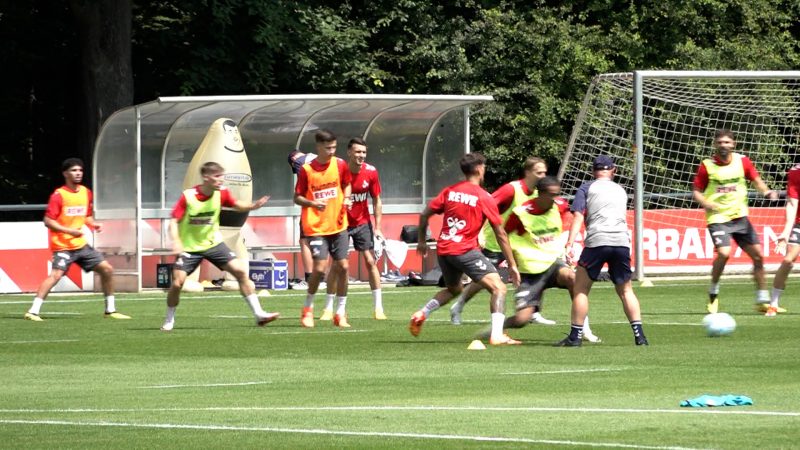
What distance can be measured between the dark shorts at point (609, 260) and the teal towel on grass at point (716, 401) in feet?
15.1

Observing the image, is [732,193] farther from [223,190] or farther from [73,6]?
[73,6]

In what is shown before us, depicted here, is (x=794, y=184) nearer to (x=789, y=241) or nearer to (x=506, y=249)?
(x=789, y=241)

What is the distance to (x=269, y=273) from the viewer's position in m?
28.6

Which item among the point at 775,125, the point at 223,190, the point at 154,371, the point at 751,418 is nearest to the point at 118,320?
the point at 223,190

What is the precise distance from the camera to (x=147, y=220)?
2931cm

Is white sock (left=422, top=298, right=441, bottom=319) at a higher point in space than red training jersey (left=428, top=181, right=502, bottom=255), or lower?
lower

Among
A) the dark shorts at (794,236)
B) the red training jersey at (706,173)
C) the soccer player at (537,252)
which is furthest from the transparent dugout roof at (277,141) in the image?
the soccer player at (537,252)

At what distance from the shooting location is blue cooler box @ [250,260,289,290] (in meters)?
28.5

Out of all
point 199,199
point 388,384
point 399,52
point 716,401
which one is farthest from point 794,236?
point 399,52

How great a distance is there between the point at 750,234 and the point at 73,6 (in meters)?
18.3

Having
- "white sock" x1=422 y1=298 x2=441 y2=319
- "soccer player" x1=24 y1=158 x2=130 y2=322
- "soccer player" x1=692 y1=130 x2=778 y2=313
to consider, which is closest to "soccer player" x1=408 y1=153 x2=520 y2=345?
"white sock" x1=422 y1=298 x2=441 y2=319

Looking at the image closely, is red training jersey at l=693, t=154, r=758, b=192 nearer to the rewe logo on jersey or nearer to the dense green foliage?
the rewe logo on jersey

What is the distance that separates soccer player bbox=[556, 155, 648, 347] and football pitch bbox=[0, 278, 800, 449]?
1.19 ft

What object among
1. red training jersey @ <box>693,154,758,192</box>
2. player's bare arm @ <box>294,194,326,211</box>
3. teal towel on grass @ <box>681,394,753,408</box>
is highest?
red training jersey @ <box>693,154,758,192</box>
